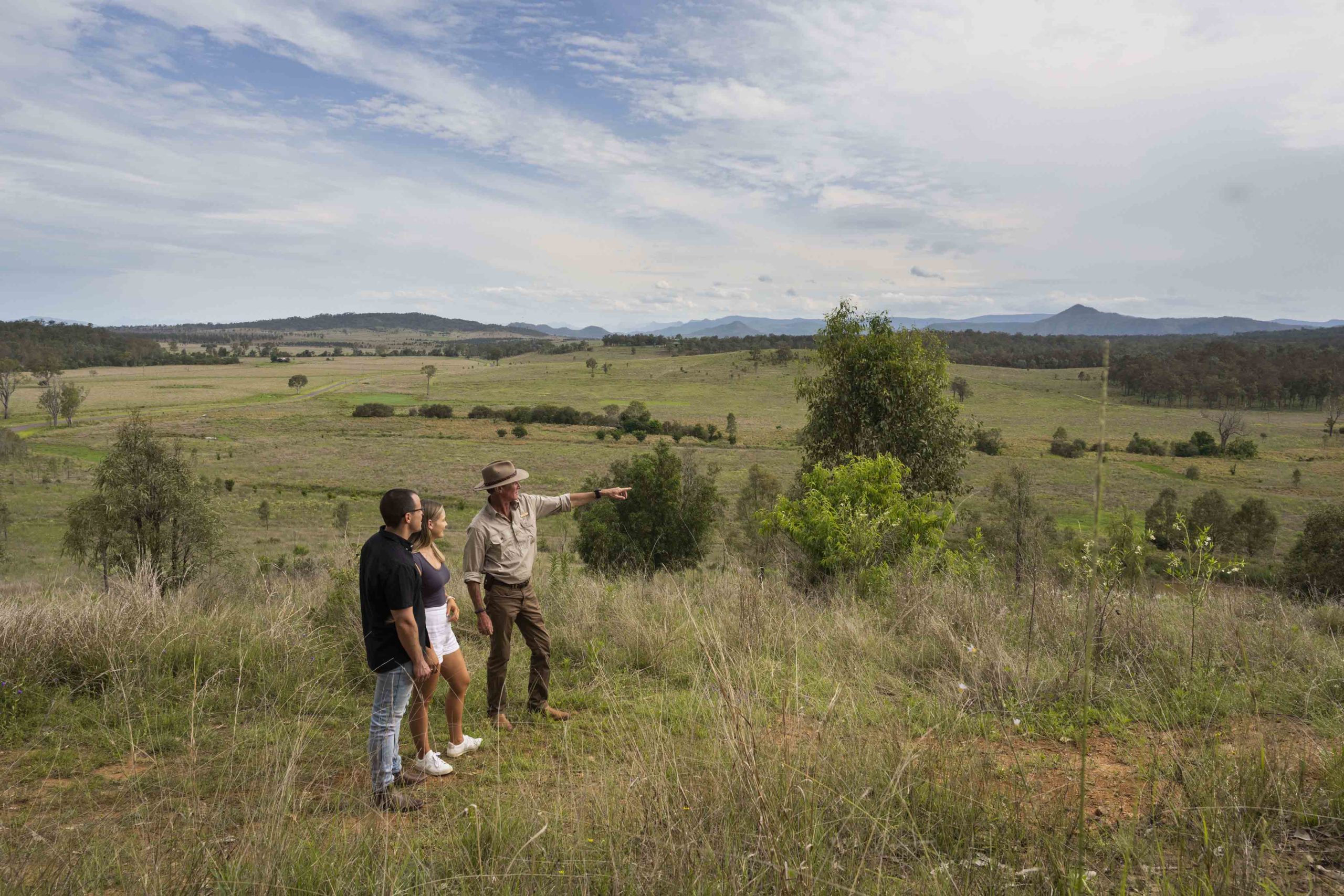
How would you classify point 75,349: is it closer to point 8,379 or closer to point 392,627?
point 8,379

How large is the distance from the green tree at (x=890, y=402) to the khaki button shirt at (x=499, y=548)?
15.3m

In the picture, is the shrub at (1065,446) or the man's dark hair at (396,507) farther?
the shrub at (1065,446)

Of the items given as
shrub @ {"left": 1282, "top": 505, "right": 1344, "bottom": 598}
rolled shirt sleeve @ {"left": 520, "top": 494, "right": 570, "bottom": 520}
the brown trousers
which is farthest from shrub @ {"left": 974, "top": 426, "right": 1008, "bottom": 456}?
the brown trousers

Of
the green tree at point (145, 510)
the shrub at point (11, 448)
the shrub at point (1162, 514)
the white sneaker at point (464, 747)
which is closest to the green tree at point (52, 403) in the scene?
the shrub at point (11, 448)

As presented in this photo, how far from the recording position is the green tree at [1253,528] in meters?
41.0

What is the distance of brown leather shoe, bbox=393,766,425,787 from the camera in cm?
449

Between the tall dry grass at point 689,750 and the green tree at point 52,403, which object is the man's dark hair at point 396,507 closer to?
the tall dry grass at point 689,750

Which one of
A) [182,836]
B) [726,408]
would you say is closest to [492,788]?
[182,836]

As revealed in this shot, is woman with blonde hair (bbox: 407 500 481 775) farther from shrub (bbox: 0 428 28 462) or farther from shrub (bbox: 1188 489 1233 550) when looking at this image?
shrub (bbox: 0 428 28 462)

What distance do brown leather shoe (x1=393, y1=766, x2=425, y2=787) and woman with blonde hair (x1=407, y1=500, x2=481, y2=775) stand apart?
2.3 inches

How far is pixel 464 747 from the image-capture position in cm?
498

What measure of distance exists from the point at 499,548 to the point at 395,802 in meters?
1.93

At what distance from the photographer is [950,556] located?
1073 cm

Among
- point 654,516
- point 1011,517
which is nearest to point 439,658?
point 654,516
